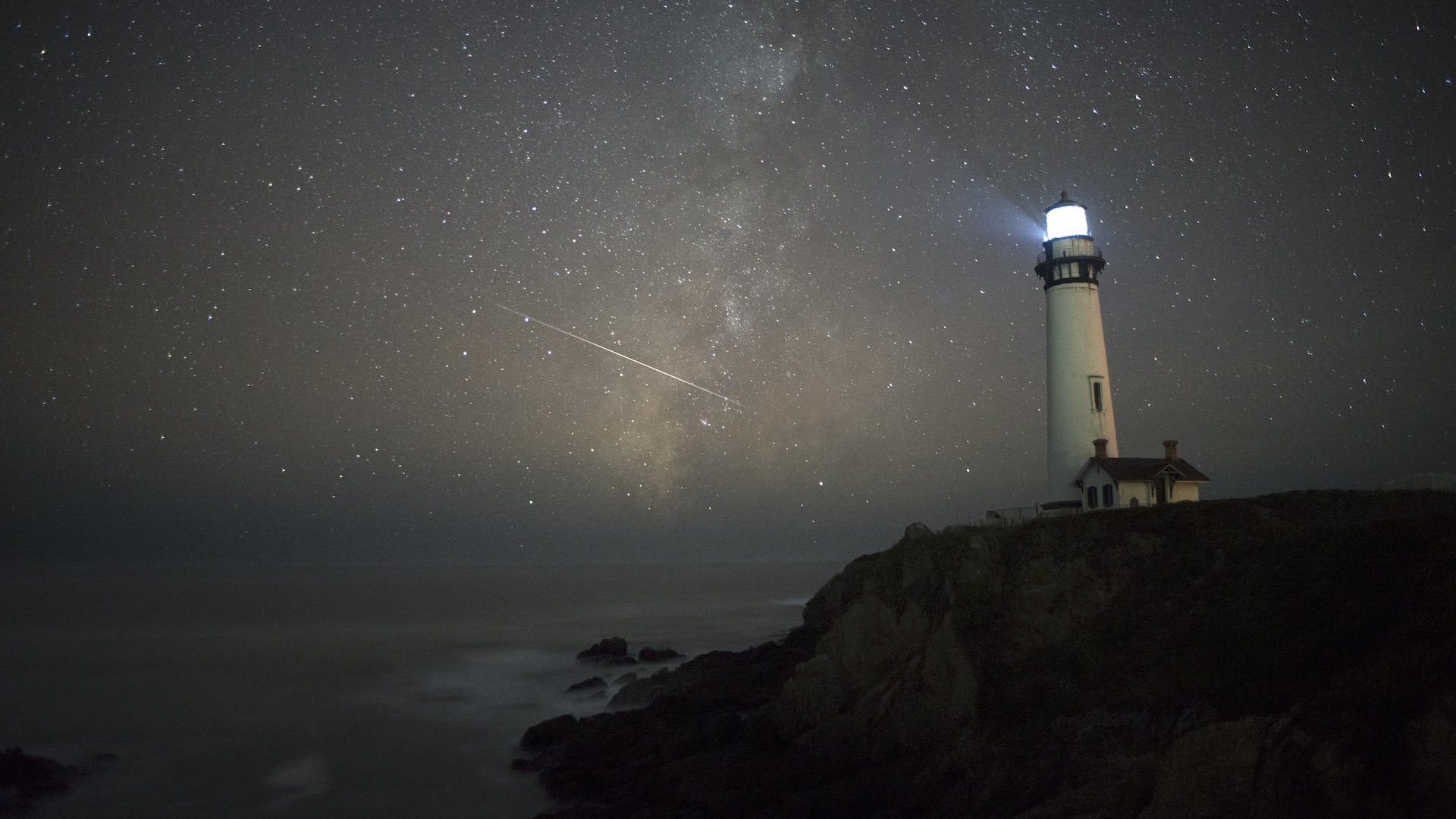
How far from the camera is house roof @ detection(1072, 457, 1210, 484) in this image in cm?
2172

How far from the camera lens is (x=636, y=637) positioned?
47.5 m

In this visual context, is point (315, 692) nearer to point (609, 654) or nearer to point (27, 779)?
point (609, 654)

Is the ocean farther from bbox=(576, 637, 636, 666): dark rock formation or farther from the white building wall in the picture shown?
the white building wall

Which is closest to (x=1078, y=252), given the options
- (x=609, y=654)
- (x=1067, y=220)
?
(x=1067, y=220)

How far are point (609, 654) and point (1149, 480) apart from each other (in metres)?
26.2

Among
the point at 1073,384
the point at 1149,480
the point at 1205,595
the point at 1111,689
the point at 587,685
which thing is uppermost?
the point at 1073,384

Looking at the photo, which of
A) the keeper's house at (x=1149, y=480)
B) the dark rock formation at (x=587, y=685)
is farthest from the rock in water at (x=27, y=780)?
the keeper's house at (x=1149, y=480)

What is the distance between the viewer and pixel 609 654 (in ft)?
129

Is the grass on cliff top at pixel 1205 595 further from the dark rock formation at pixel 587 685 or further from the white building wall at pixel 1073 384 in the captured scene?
the dark rock formation at pixel 587 685

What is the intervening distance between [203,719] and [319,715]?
12.3 feet

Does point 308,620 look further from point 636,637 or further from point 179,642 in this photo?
point 636,637

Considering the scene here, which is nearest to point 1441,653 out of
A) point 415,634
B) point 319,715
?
point 319,715

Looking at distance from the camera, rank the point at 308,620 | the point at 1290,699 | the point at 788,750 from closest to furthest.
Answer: the point at 1290,699 < the point at 788,750 < the point at 308,620

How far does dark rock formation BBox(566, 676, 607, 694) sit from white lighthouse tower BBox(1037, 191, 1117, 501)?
59.6ft
